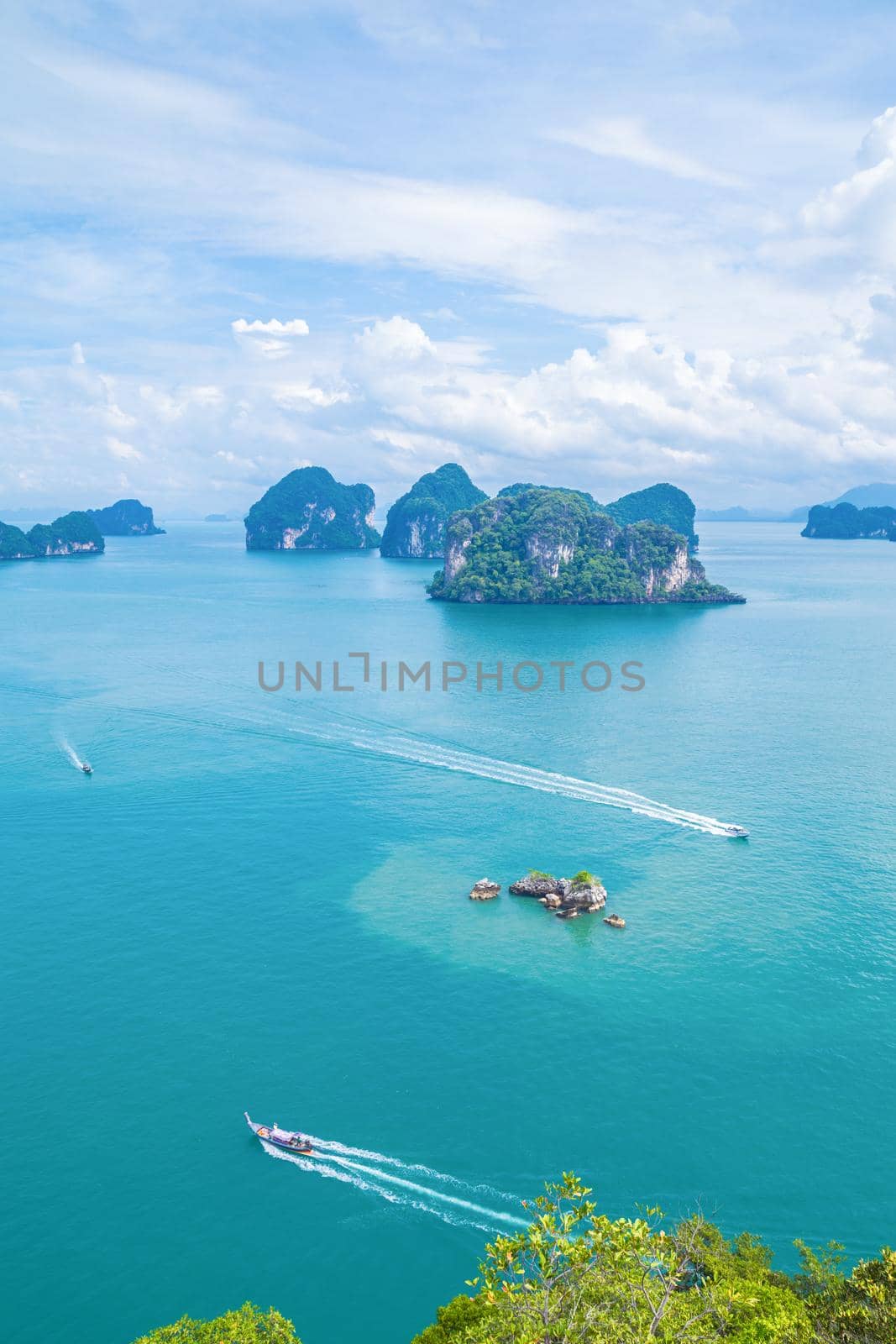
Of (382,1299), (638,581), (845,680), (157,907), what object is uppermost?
(638,581)

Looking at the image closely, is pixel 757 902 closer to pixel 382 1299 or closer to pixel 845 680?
pixel 382 1299

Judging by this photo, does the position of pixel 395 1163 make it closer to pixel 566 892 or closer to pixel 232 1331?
pixel 232 1331

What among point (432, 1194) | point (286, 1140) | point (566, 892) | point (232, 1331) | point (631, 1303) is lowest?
point (432, 1194)

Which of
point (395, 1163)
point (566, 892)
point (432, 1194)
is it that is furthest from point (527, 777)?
point (432, 1194)

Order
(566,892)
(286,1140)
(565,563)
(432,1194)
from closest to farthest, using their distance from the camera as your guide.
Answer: (432,1194)
(286,1140)
(566,892)
(565,563)

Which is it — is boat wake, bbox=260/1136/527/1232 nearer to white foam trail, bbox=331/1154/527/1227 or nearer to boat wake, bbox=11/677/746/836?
white foam trail, bbox=331/1154/527/1227

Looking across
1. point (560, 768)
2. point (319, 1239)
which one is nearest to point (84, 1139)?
point (319, 1239)

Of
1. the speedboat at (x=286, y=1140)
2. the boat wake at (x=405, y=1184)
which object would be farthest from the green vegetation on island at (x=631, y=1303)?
the speedboat at (x=286, y=1140)

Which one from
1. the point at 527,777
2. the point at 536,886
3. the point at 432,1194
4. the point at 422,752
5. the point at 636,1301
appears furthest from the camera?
the point at 422,752
